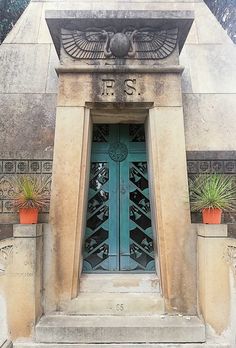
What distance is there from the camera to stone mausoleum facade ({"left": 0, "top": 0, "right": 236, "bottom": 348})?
490 cm

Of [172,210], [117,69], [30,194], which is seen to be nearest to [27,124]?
[30,194]

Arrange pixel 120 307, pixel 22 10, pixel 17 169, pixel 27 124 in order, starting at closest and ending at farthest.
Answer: pixel 120 307 < pixel 17 169 < pixel 27 124 < pixel 22 10

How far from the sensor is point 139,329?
4.84 metres

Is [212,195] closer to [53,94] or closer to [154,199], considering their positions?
[154,199]

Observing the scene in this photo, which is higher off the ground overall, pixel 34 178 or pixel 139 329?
pixel 34 178

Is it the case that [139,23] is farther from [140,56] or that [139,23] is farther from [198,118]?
[198,118]

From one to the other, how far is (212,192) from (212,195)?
5 cm

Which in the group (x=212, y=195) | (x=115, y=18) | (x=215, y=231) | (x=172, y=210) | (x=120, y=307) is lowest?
(x=120, y=307)

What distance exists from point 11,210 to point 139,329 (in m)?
2.75

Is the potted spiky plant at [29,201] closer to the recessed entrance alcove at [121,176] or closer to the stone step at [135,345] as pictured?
the recessed entrance alcove at [121,176]

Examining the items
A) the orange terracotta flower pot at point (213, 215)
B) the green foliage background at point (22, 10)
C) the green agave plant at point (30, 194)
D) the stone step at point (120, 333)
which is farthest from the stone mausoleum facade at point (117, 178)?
the green foliage background at point (22, 10)

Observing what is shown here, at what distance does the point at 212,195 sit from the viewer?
200 inches

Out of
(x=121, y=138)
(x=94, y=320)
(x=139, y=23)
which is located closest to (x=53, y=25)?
(x=139, y=23)

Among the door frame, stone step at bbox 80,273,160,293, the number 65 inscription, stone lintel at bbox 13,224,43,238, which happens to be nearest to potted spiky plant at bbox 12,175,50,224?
stone lintel at bbox 13,224,43,238
